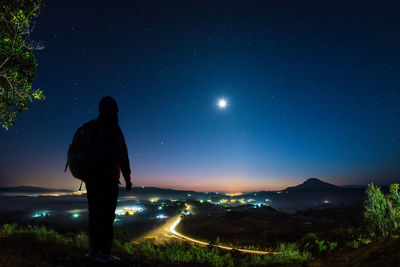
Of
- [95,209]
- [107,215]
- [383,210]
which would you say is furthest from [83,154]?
[383,210]

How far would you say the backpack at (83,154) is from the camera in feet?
9.18

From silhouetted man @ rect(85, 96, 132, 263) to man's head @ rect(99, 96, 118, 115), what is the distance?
0.36m

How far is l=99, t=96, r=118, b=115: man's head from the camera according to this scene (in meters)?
3.34

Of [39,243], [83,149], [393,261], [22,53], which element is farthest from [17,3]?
[393,261]

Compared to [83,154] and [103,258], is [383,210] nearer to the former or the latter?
[103,258]

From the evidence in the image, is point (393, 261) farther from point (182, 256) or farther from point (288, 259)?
point (182, 256)

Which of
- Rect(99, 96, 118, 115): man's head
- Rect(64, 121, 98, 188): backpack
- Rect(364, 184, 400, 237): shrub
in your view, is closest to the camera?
Rect(64, 121, 98, 188): backpack

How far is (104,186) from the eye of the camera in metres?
2.90

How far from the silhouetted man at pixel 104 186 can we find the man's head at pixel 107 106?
1.18 ft

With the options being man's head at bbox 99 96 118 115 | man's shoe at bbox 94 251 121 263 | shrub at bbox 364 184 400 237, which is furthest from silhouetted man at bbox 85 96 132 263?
shrub at bbox 364 184 400 237

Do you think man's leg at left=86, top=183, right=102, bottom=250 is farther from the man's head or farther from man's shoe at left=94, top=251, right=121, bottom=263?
the man's head

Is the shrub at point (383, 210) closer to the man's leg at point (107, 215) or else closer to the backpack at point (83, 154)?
the man's leg at point (107, 215)

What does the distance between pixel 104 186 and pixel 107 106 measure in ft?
4.79

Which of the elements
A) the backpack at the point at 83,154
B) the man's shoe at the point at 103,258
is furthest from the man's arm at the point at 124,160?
the man's shoe at the point at 103,258
